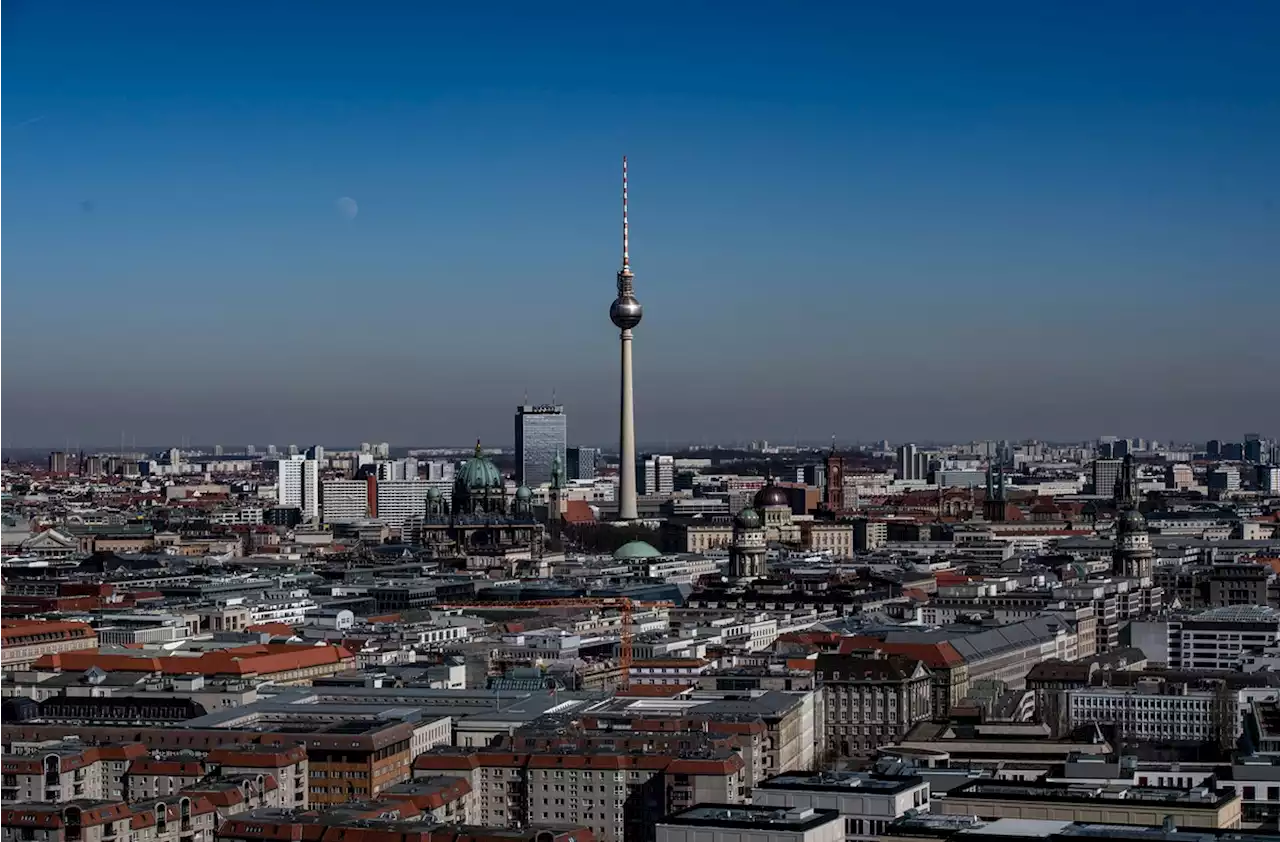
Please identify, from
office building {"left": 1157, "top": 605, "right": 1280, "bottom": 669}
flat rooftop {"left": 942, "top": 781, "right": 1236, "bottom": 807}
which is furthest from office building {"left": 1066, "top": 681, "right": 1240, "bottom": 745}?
flat rooftop {"left": 942, "top": 781, "right": 1236, "bottom": 807}

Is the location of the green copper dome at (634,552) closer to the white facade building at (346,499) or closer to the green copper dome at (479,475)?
the green copper dome at (479,475)

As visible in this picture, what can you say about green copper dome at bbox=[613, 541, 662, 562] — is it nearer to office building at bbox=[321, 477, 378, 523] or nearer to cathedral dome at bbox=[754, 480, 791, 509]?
cathedral dome at bbox=[754, 480, 791, 509]

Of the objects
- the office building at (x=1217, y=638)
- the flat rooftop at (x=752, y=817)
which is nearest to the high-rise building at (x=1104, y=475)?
the office building at (x=1217, y=638)

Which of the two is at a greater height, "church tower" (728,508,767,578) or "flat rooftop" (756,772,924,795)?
"church tower" (728,508,767,578)

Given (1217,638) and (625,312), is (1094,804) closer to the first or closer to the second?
(1217,638)

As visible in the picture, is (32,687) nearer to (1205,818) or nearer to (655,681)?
(655,681)

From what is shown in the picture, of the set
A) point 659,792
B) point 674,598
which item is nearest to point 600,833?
point 659,792

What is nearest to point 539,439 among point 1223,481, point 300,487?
point 300,487
